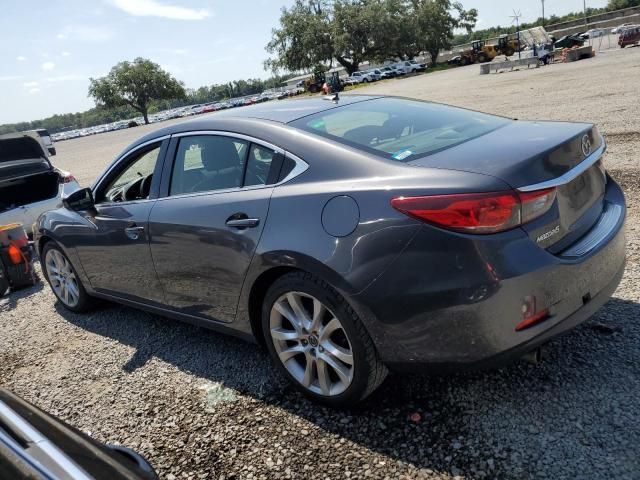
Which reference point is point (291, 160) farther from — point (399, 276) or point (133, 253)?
point (133, 253)

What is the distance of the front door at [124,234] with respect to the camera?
385 centimetres

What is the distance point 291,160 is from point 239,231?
49 centimetres

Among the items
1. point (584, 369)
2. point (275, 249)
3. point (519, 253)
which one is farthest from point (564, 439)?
point (275, 249)

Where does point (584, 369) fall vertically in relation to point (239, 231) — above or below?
below

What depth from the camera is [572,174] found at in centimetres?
264

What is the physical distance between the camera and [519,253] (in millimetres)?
2346

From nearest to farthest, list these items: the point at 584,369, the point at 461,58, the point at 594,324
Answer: the point at 584,369, the point at 594,324, the point at 461,58

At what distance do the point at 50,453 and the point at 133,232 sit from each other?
2.67 m

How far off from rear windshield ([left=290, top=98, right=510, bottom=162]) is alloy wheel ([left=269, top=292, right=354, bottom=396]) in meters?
0.88

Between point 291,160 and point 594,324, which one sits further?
point 594,324

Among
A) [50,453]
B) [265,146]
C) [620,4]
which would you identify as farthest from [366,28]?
[50,453]

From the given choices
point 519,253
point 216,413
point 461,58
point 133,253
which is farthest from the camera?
point 461,58

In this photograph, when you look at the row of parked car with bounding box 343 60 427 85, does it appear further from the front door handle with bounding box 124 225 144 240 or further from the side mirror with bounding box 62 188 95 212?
the front door handle with bounding box 124 225 144 240

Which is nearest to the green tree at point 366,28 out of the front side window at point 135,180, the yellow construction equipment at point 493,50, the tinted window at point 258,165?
the yellow construction equipment at point 493,50
